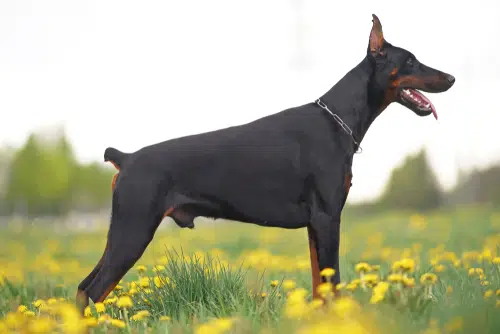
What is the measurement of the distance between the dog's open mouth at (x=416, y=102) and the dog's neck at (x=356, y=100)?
0.26 meters

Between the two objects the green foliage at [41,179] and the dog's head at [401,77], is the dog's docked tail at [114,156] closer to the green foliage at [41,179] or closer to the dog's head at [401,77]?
the dog's head at [401,77]

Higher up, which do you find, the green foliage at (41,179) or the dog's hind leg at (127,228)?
the green foliage at (41,179)

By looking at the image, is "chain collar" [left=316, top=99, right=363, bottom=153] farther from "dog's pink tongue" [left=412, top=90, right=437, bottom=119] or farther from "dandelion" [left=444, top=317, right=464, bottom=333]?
"dandelion" [left=444, top=317, right=464, bottom=333]

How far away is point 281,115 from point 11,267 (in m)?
7.04

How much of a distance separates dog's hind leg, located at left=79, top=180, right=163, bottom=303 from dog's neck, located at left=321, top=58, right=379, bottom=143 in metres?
1.60

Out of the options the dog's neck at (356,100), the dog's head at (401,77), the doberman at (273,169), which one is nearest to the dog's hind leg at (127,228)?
the doberman at (273,169)

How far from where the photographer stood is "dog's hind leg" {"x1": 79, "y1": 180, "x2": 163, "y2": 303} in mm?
3898

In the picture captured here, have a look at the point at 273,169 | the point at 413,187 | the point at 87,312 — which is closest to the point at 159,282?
the point at 87,312

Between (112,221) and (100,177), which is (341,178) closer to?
(112,221)

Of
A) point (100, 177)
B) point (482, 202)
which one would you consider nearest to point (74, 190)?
point (100, 177)

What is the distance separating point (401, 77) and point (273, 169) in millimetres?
1262

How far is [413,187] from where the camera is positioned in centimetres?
2283

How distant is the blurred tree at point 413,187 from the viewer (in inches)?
850

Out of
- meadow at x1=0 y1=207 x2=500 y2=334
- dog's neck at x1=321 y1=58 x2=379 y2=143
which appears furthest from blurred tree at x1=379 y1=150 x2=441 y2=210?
dog's neck at x1=321 y1=58 x2=379 y2=143
